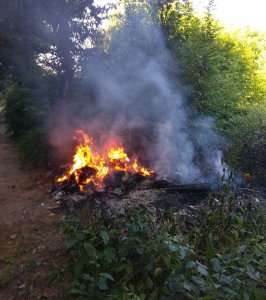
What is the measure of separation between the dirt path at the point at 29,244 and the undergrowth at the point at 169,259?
386 millimetres

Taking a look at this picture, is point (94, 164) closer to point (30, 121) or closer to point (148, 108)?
point (148, 108)

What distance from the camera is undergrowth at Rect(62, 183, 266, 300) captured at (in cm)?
246

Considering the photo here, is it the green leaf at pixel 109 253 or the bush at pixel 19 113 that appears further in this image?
the bush at pixel 19 113

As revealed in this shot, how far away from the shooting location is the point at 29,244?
4.57 metres

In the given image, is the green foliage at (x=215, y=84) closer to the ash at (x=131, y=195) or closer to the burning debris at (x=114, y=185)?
the ash at (x=131, y=195)

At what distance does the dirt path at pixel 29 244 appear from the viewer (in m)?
3.70

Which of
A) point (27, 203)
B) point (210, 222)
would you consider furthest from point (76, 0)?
point (210, 222)

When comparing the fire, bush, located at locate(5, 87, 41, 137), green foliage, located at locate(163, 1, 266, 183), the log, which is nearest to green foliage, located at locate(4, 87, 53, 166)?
bush, located at locate(5, 87, 41, 137)

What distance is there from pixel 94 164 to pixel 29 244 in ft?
9.53

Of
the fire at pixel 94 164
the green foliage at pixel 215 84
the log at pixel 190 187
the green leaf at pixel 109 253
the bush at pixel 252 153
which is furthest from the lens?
the green foliage at pixel 215 84

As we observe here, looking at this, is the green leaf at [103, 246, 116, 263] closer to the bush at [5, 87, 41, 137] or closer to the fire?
the fire

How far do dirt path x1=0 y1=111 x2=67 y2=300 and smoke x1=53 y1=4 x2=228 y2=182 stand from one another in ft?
7.80

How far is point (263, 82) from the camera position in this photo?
14.6 m

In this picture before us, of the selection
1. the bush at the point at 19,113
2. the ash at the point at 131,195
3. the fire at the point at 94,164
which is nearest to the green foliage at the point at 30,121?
the bush at the point at 19,113
